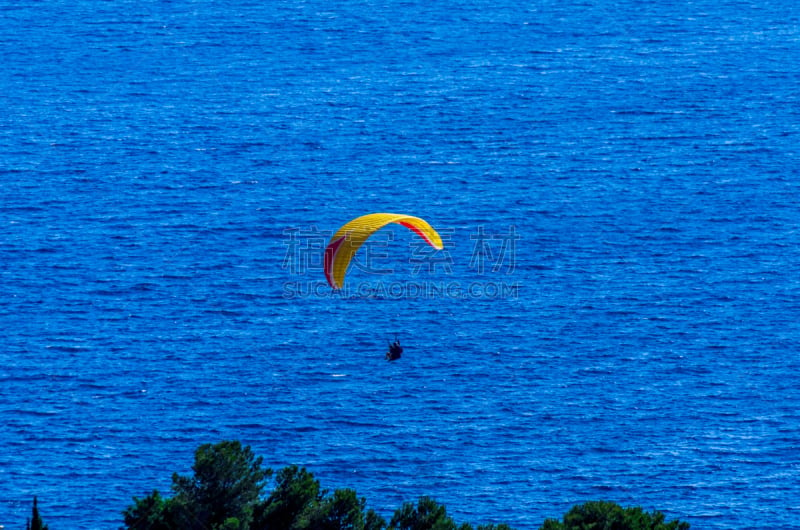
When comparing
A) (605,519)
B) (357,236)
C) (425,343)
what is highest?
(425,343)

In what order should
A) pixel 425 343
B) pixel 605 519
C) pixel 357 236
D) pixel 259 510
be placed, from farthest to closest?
pixel 425 343 < pixel 357 236 < pixel 259 510 < pixel 605 519

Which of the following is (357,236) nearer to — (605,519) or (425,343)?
(605,519)

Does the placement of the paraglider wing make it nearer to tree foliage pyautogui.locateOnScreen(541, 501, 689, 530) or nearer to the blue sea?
tree foliage pyautogui.locateOnScreen(541, 501, 689, 530)

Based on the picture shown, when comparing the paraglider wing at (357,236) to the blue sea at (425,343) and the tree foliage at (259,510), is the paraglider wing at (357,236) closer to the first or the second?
the tree foliage at (259,510)

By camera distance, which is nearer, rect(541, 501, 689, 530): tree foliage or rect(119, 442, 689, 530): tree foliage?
rect(541, 501, 689, 530): tree foliage

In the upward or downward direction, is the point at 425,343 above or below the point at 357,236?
above

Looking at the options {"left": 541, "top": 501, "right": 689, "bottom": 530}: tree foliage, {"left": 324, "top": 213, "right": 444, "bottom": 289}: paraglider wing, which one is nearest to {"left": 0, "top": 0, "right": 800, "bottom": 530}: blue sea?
{"left": 324, "top": 213, "right": 444, "bottom": 289}: paraglider wing

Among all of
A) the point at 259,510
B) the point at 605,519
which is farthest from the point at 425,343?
the point at 605,519

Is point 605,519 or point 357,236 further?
point 357,236

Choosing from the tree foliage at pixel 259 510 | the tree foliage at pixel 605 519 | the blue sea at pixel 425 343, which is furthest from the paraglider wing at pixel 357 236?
the blue sea at pixel 425 343

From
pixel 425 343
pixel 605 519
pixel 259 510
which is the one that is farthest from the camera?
pixel 425 343
